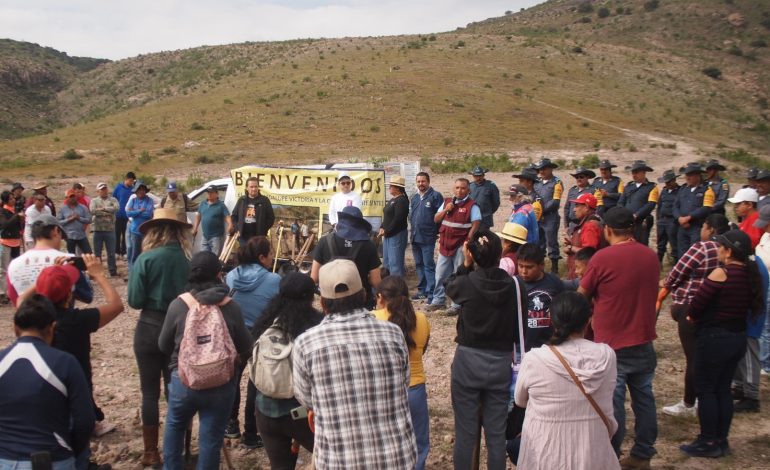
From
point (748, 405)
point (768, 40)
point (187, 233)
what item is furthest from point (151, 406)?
point (768, 40)

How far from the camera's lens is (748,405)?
5953 mm

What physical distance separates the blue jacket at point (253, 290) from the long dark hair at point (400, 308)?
1.09 meters

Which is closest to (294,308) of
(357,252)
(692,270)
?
(357,252)

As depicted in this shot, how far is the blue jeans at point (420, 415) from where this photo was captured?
166 inches

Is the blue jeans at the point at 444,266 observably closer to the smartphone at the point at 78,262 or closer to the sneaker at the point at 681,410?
the sneaker at the point at 681,410

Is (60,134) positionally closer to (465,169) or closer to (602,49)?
(465,169)

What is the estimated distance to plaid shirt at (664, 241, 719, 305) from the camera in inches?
204

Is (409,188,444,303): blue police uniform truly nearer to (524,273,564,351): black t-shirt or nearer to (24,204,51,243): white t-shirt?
(524,273,564,351): black t-shirt

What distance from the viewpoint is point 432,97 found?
155 ft

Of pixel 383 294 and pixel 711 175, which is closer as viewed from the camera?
pixel 383 294

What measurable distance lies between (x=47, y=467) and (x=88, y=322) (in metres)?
1.23

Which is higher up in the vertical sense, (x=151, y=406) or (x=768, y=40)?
(x=768, y=40)

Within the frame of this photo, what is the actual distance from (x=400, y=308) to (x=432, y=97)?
44.4 meters

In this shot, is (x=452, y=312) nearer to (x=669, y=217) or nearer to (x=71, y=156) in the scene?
(x=669, y=217)
